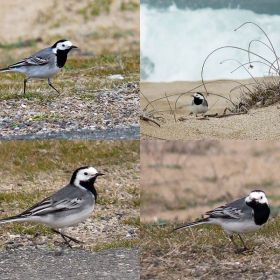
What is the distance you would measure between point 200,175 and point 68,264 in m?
4.07

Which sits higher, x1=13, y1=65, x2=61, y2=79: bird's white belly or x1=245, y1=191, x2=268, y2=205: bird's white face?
x1=13, y1=65, x2=61, y2=79: bird's white belly

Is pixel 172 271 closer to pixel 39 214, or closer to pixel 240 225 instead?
pixel 240 225

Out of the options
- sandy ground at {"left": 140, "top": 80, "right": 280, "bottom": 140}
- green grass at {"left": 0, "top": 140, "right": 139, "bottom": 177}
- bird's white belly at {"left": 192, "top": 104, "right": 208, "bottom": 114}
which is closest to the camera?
sandy ground at {"left": 140, "top": 80, "right": 280, "bottom": 140}

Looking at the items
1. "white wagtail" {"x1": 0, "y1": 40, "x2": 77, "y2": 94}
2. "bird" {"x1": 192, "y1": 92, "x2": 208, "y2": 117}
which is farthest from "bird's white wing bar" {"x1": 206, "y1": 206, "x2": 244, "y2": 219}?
"white wagtail" {"x1": 0, "y1": 40, "x2": 77, "y2": 94}

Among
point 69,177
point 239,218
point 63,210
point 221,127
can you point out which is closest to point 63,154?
point 69,177

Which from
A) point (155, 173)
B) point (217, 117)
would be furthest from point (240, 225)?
point (155, 173)

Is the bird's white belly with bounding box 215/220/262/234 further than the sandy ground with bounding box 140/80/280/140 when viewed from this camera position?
No

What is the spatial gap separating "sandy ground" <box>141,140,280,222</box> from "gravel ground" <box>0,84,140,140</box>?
1260mm

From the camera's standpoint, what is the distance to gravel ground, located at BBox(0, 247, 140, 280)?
6508mm

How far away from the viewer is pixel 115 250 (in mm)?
7164

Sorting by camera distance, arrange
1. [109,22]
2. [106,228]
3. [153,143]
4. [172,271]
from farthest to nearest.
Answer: [109,22] → [153,143] → [106,228] → [172,271]

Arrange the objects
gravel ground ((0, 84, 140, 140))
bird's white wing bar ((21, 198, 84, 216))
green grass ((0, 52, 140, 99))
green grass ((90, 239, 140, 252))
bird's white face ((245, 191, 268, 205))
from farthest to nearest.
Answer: green grass ((0, 52, 140, 99)) < gravel ground ((0, 84, 140, 140)) < bird's white face ((245, 191, 268, 205)) < green grass ((90, 239, 140, 252)) < bird's white wing bar ((21, 198, 84, 216))

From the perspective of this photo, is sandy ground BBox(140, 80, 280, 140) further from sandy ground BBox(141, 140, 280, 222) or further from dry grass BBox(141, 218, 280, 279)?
sandy ground BBox(141, 140, 280, 222)

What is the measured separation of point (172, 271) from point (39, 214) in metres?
1.66
